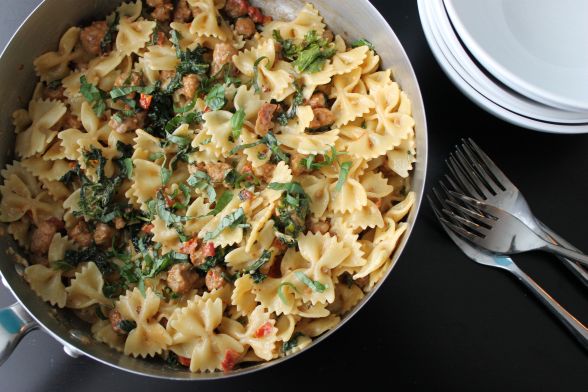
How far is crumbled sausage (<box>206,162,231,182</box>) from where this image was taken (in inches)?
135

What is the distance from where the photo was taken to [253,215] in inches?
133

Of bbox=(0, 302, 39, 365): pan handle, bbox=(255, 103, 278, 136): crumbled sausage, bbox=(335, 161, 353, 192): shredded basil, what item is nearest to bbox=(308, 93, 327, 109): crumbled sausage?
bbox=(255, 103, 278, 136): crumbled sausage

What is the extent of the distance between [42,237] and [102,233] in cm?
34

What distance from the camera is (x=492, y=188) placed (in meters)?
3.65

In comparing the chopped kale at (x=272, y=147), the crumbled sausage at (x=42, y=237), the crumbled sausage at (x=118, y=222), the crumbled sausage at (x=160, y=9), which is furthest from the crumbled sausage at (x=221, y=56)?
the crumbled sausage at (x=42, y=237)

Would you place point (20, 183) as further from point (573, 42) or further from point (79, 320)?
point (573, 42)

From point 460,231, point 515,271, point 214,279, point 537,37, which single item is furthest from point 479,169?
point 214,279

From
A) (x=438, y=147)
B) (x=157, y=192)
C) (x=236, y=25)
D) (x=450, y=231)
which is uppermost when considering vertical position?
(x=236, y=25)

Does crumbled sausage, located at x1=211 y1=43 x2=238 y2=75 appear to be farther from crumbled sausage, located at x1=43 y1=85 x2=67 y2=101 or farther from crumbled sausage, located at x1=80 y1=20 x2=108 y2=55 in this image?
crumbled sausage, located at x1=43 y1=85 x2=67 y2=101

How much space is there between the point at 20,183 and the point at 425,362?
2674 mm

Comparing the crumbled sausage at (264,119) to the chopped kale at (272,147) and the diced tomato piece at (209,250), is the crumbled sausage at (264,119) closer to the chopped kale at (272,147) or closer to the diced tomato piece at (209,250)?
the chopped kale at (272,147)

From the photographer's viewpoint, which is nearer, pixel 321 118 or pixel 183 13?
pixel 321 118

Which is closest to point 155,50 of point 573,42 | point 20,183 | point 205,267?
point 20,183

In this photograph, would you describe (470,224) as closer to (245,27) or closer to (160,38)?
(245,27)
